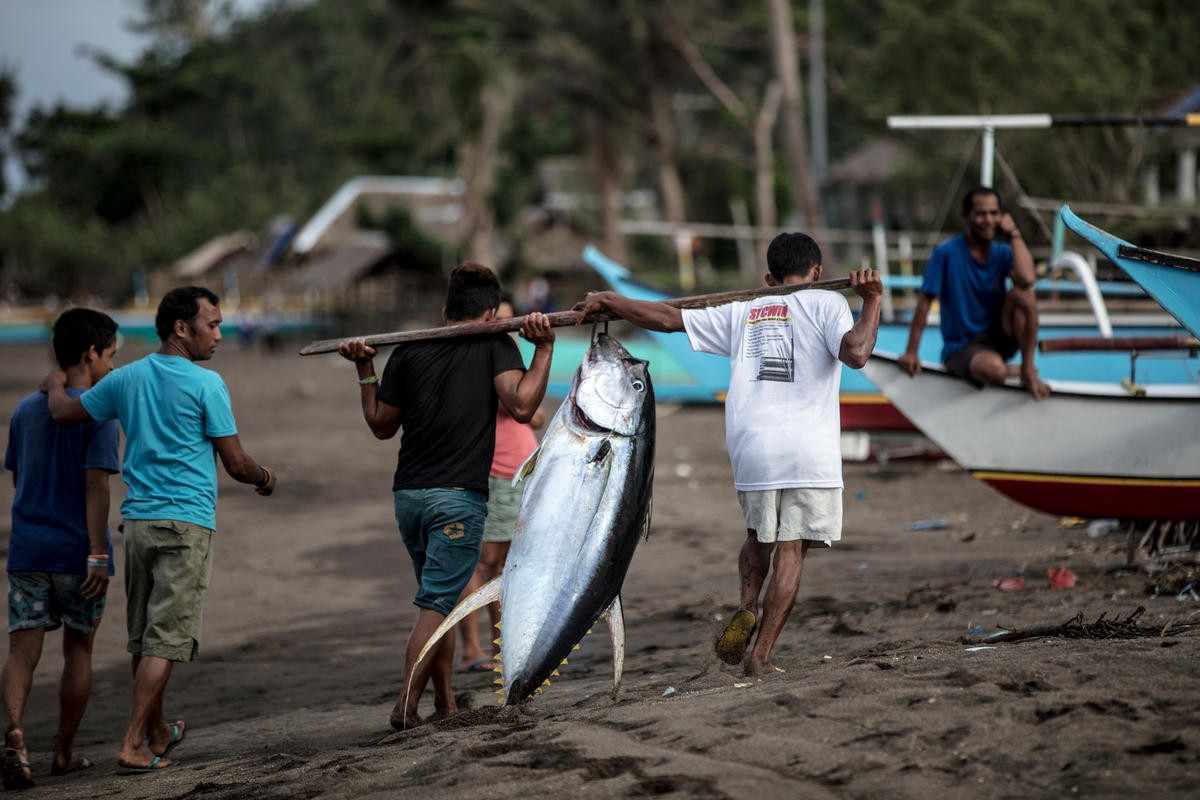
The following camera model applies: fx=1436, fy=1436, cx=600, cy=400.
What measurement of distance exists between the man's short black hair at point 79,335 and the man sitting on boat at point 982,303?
14.8 feet

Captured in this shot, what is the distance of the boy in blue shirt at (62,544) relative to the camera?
18.5 ft

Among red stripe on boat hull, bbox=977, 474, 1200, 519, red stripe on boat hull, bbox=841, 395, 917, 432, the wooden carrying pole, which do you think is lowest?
red stripe on boat hull, bbox=977, 474, 1200, 519

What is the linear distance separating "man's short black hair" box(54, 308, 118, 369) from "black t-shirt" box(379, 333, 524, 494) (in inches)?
47.9

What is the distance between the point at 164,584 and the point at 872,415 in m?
8.73

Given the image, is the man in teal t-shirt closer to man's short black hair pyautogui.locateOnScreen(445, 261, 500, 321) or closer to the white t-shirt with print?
man's short black hair pyautogui.locateOnScreen(445, 261, 500, 321)

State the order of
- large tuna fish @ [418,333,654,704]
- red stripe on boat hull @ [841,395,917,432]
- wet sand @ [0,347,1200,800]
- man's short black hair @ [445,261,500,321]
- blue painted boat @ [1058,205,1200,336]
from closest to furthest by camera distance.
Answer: wet sand @ [0,347,1200,800], large tuna fish @ [418,333,654,704], man's short black hair @ [445,261,500,321], blue painted boat @ [1058,205,1200,336], red stripe on boat hull @ [841,395,917,432]

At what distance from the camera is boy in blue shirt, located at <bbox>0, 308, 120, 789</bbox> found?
5633mm

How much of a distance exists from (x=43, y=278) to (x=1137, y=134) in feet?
189

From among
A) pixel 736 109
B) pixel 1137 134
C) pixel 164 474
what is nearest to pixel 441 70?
pixel 736 109

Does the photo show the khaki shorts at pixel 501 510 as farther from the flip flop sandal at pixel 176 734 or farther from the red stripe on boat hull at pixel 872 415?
the red stripe on boat hull at pixel 872 415

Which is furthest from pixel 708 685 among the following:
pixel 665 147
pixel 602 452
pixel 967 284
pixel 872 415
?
pixel 665 147

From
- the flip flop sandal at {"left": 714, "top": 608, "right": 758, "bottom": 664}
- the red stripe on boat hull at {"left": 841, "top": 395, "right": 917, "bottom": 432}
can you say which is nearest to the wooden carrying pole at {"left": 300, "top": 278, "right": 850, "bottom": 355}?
the flip flop sandal at {"left": 714, "top": 608, "right": 758, "bottom": 664}

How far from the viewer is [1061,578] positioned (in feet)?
25.4

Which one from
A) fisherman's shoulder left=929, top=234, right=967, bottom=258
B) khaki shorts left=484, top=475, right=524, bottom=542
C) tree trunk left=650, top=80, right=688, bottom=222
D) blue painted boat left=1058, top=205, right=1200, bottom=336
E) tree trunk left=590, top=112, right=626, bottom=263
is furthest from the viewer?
tree trunk left=590, top=112, right=626, bottom=263
